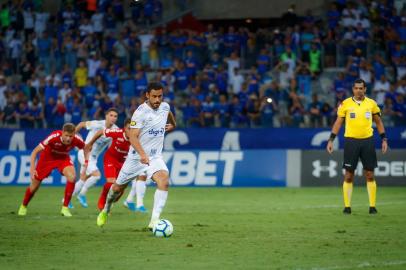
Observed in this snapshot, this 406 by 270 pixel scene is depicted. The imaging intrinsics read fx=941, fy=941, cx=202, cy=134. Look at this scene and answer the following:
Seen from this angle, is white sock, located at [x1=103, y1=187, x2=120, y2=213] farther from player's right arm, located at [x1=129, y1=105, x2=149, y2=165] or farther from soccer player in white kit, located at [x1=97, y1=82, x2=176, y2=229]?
player's right arm, located at [x1=129, y1=105, x2=149, y2=165]

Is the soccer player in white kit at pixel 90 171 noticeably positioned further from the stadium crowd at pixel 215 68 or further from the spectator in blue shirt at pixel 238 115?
the spectator in blue shirt at pixel 238 115

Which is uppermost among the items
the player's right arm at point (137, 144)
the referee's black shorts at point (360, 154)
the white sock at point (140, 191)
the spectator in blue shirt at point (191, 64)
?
the spectator in blue shirt at point (191, 64)

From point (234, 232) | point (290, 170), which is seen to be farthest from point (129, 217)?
point (290, 170)

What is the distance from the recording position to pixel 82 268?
10.5 meters

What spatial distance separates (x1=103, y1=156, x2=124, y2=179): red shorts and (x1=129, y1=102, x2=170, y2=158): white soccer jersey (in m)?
3.76

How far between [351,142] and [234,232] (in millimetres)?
4503

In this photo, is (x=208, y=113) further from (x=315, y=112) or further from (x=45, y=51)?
(x=45, y=51)

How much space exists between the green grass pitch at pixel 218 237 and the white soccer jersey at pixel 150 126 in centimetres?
131

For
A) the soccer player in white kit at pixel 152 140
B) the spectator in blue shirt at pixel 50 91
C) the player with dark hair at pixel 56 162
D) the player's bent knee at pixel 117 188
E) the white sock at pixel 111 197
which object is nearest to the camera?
the soccer player in white kit at pixel 152 140

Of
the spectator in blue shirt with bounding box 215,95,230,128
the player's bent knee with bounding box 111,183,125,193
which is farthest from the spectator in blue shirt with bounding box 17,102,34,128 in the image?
the player's bent knee with bounding box 111,183,125,193

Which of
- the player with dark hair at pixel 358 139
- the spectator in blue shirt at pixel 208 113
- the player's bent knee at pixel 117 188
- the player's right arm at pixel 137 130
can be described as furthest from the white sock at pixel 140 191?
the spectator in blue shirt at pixel 208 113

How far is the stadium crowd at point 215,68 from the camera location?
1214 inches

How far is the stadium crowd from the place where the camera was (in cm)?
3083

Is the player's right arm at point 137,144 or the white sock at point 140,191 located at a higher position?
the player's right arm at point 137,144
